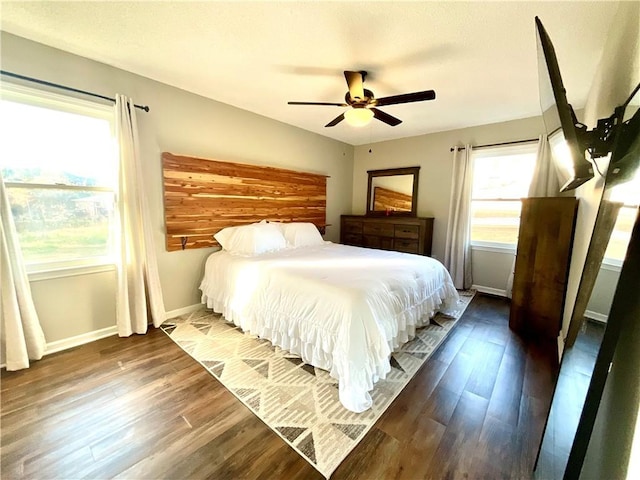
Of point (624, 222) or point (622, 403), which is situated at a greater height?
point (624, 222)

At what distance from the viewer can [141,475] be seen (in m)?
1.23

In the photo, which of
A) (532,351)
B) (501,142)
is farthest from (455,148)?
(532,351)

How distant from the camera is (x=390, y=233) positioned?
170 inches

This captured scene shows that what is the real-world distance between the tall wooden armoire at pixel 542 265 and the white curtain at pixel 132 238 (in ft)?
12.7

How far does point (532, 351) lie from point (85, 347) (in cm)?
410

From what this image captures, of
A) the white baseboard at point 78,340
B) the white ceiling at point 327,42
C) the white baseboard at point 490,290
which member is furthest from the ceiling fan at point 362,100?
the white baseboard at point 490,290

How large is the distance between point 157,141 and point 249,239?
4.60 ft

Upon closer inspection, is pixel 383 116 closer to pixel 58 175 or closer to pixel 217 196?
pixel 217 196

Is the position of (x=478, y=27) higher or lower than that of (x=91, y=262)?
higher

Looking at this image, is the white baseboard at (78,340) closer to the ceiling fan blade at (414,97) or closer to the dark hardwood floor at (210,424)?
the dark hardwood floor at (210,424)

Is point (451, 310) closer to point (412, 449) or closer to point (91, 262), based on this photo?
point (412, 449)

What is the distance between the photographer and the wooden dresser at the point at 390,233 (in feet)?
13.4

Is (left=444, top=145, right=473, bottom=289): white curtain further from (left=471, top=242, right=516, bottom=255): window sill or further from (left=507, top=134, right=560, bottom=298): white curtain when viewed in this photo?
(left=507, top=134, right=560, bottom=298): white curtain

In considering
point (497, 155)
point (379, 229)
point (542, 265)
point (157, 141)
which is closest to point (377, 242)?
point (379, 229)
